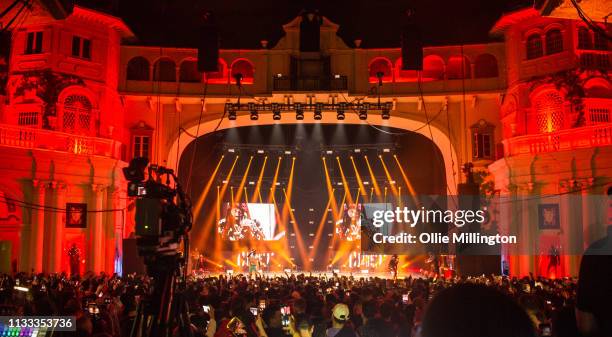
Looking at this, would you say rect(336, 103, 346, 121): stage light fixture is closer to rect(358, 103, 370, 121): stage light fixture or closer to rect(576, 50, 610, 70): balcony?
rect(358, 103, 370, 121): stage light fixture

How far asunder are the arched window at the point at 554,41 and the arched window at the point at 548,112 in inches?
67.1

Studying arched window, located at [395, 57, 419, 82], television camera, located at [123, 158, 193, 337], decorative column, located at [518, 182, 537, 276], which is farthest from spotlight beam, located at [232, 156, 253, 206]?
television camera, located at [123, 158, 193, 337]

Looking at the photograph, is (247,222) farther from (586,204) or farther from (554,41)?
(554,41)

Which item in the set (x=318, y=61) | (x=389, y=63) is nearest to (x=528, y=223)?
(x=389, y=63)

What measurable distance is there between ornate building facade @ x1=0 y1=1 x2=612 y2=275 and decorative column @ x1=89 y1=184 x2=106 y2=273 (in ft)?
0.14

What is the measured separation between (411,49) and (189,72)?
14034mm

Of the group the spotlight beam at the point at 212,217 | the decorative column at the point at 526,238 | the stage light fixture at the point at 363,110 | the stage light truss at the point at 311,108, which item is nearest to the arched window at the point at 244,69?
the stage light truss at the point at 311,108

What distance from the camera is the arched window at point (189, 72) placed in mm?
29375

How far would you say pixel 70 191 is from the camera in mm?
25000

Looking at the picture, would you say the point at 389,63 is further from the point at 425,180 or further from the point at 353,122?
the point at 425,180

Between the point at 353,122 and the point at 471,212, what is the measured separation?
33.5ft

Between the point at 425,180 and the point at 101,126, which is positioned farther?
the point at 425,180

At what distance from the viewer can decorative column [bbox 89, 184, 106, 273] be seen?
81.1ft

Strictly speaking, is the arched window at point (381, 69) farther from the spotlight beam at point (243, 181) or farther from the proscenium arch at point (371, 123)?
the spotlight beam at point (243, 181)
